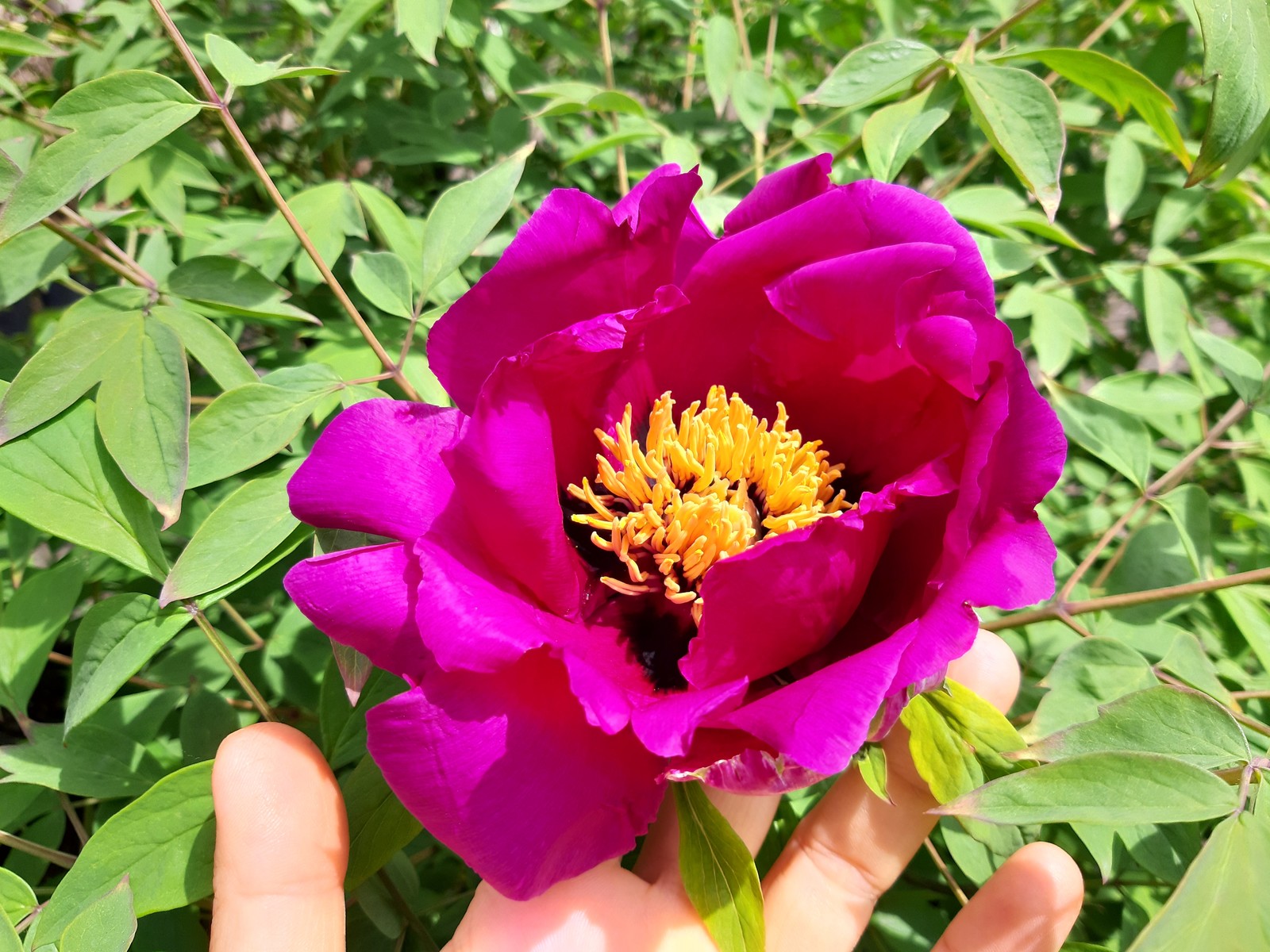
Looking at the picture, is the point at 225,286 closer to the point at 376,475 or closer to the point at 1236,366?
the point at 376,475

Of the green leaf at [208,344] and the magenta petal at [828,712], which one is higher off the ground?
the green leaf at [208,344]

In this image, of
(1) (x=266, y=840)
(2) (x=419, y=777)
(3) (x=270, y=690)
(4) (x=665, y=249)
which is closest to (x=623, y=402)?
(4) (x=665, y=249)

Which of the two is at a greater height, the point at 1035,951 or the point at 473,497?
the point at 473,497

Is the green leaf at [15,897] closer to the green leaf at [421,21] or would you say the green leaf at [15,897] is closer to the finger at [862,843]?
the finger at [862,843]

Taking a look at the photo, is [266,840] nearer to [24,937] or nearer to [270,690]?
[24,937]

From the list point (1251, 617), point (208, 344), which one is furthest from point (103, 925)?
point (1251, 617)

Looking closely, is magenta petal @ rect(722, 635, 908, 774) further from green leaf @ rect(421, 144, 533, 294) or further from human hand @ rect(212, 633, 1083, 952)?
green leaf @ rect(421, 144, 533, 294)

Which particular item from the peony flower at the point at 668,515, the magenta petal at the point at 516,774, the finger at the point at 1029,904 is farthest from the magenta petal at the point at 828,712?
the finger at the point at 1029,904
